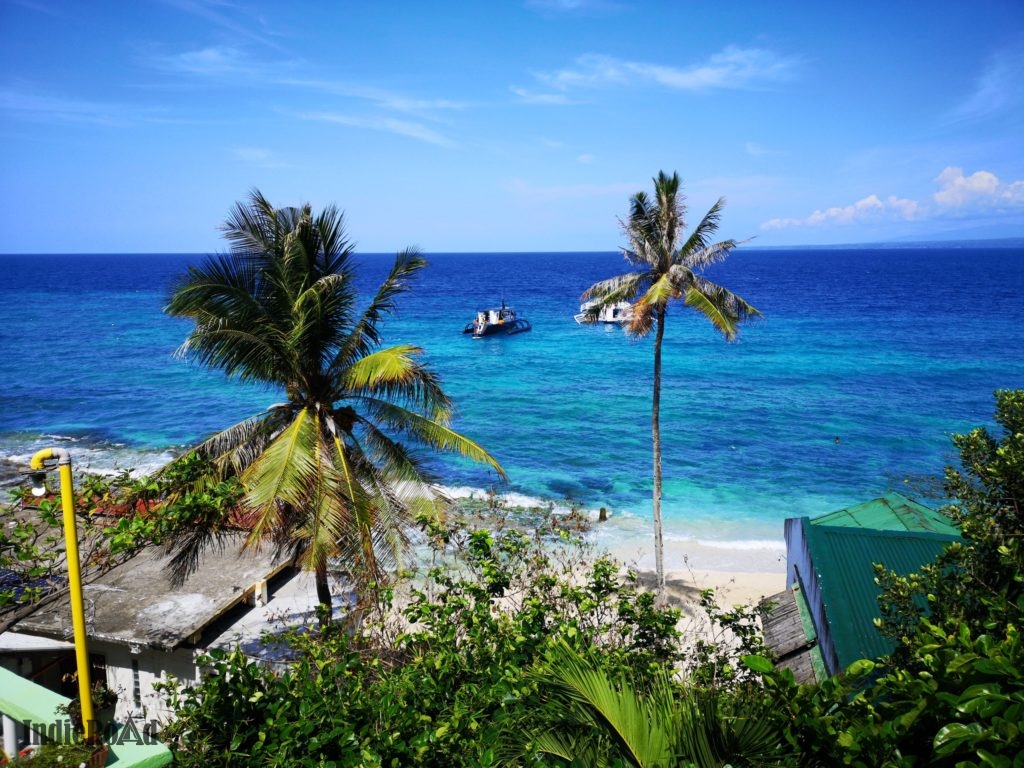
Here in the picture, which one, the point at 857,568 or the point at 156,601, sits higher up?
the point at 857,568

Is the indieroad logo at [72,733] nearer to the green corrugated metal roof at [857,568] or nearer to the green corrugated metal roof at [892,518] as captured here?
the green corrugated metal roof at [857,568]

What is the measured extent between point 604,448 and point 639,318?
54.7ft

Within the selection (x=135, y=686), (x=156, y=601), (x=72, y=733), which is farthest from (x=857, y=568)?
(x=135, y=686)

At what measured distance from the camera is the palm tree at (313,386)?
10.0m

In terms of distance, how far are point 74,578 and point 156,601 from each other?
9946mm

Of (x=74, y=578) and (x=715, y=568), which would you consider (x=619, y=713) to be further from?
(x=715, y=568)

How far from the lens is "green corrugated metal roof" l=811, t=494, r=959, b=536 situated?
12.2 metres

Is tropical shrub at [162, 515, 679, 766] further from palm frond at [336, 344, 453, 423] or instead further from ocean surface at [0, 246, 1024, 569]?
ocean surface at [0, 246, 1024, 569]

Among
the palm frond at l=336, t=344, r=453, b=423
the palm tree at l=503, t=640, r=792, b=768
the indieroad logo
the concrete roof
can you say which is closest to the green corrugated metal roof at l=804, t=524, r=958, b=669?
the palm tree at l=503, t=640, r=792, b=768

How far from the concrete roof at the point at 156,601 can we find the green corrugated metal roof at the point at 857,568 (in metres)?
8.46

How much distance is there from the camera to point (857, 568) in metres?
9.47

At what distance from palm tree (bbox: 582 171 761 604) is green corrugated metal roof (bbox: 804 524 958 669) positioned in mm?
7086

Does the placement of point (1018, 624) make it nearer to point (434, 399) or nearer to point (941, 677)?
point (941, 677)

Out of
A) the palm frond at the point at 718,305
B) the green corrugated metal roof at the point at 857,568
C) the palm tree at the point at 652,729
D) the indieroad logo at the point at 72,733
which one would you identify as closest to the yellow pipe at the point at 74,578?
the indieroad logo at the point at 72,733
